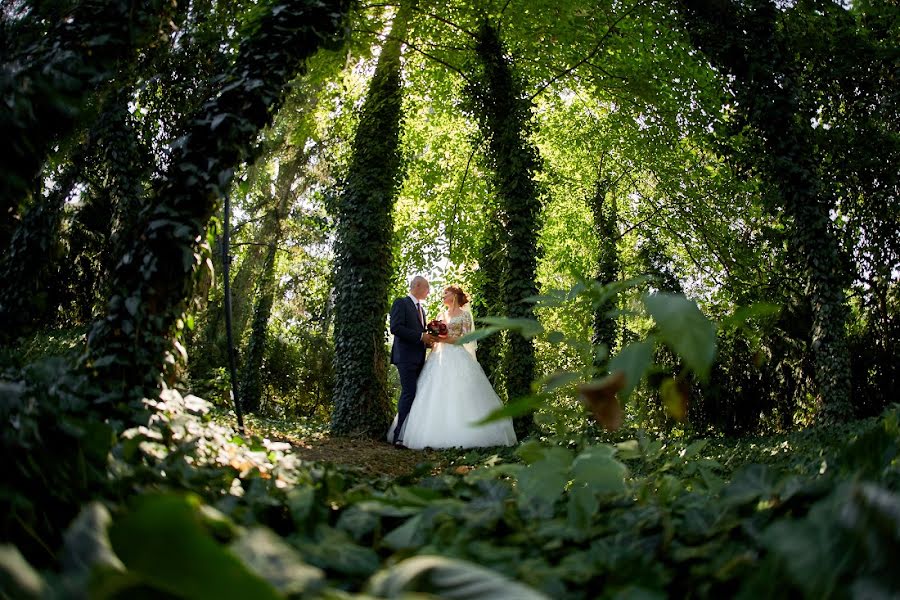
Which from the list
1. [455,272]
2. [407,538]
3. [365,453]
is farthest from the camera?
[455,272]

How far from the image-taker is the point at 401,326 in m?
9.72

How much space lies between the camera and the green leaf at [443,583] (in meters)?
0.64

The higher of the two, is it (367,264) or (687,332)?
(367,264)

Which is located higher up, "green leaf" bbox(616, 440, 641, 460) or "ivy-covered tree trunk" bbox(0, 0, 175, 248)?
"ivy-covered tree trunk" bbox(0, 0, 175, 248)

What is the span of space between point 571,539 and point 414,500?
0.36 metres

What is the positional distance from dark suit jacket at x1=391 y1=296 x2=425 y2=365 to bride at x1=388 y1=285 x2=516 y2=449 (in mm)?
341

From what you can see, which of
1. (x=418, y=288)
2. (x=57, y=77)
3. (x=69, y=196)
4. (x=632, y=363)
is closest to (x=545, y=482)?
(x=632, y=363)

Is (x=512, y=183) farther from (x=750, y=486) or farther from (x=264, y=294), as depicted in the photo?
(x=750, y=486)

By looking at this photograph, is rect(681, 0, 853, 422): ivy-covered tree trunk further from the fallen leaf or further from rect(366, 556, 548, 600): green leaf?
rect(366, 556, 548, 600): green leaf

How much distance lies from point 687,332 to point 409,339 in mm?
9006

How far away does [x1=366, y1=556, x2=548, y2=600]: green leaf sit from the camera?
0.64 m

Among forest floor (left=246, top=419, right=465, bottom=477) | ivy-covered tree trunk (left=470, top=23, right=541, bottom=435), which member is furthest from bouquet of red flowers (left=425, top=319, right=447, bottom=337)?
forest floor (left=246, top=419, right=465, bottom=477)

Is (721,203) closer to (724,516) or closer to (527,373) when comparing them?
(527,373)

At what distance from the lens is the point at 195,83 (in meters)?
8.88
